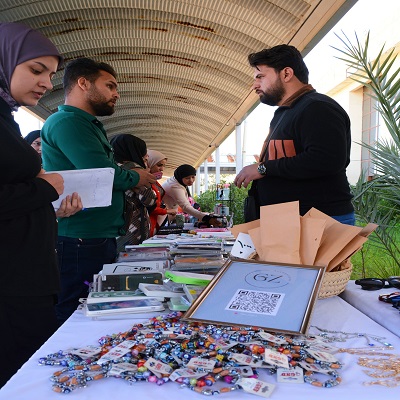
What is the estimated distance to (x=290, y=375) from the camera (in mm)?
835

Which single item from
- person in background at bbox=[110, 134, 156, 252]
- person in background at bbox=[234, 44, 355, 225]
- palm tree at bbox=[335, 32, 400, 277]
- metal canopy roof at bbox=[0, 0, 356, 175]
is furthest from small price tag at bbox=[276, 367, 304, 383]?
metal canopy roof at bbox=[0, 0, 356, 175]

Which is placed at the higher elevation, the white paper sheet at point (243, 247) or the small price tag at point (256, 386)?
the white paper sheet at point (243, 247)

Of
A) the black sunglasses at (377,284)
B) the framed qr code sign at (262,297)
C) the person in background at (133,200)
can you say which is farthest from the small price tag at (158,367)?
the person in background at (133,200)

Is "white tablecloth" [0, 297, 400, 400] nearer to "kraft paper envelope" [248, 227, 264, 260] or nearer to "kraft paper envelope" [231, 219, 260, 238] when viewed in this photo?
"kraft paper envelope" [248, 227, 264, 260]

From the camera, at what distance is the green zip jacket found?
2.12 m

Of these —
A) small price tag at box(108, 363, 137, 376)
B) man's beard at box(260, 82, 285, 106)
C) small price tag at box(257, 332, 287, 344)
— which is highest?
man's beard at box(260, 82, 285, 106)

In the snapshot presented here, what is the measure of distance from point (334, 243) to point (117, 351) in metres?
0.81

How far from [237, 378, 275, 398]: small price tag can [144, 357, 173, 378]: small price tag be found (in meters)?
0.14

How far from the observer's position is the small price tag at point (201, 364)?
84cm

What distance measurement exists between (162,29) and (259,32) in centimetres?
96

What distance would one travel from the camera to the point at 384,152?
2.97 metres

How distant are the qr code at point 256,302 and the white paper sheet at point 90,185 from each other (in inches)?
34.8

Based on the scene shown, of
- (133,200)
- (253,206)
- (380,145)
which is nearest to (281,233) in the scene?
(253,206)

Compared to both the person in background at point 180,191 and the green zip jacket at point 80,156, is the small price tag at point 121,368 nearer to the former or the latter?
the green zip jacket at point 80,156
